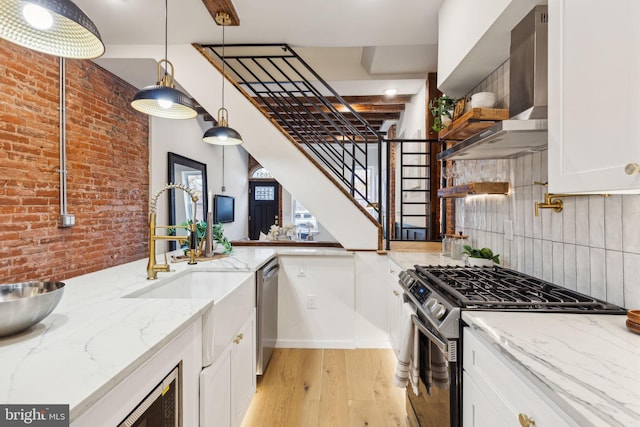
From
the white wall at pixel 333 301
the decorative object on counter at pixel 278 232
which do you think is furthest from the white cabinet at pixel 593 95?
the decorative object on counter at pixel 278 232

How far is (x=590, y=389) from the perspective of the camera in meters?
0.72

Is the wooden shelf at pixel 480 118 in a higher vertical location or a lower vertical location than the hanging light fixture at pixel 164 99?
lower

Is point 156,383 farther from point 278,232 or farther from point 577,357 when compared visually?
point 278,232

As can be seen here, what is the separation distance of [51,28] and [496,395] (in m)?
1.95

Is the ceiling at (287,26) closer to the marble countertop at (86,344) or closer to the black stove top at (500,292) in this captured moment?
the black stove top at (500,292)

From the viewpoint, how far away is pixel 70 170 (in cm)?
314

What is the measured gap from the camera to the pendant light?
3.13 feet

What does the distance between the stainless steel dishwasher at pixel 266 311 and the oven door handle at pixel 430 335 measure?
1.20 m

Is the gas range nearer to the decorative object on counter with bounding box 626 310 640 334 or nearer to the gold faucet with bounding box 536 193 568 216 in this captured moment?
the decorative object on counter with bounding box 626 310 640 334

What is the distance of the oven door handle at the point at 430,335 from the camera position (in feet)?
4.43

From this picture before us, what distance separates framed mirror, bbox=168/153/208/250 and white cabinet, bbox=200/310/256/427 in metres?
2.61

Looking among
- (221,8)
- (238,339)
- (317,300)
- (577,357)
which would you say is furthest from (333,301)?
(221,8)

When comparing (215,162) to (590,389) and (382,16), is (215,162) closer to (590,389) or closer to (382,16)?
(382,16)

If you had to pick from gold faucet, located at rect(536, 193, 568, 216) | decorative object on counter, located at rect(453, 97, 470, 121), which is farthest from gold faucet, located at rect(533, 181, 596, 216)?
decorative object on counter, located at rect(453, 97, 470, 121)
